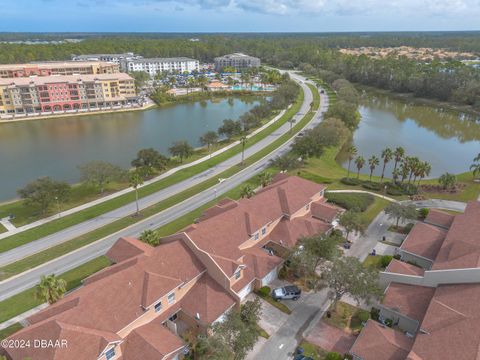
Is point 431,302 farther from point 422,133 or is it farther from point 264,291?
point 422,133

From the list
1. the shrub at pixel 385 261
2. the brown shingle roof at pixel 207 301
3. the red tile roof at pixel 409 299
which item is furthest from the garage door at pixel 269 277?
the shrub at pixel 385 261

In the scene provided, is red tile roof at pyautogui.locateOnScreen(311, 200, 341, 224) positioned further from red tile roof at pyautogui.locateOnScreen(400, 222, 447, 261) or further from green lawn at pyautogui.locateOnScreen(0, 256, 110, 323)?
green lawn at pyautogui.locateOnScreen(0, 256, 110, 323)

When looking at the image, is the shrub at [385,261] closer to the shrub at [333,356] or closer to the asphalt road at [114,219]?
the shrub at [333,356]

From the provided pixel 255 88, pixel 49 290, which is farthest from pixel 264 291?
pixel 255 88

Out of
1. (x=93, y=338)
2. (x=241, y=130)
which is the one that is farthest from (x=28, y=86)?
(x=93, y=338)

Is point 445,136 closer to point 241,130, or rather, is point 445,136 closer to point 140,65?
point 241,130

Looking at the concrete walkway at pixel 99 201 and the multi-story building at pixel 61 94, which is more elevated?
the multi-story building at pixel 61 94

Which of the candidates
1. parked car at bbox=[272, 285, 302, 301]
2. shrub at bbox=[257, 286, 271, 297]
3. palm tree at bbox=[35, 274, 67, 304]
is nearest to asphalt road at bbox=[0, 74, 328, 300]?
palm tree at bbox=[35, 274, 67, 304]
